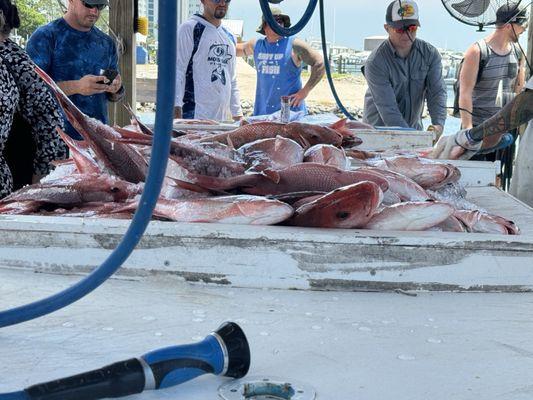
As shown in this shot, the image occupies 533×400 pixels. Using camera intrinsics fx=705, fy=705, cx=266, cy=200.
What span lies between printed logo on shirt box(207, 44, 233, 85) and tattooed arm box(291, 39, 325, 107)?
0.86m

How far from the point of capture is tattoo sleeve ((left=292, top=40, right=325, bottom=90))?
7.55 m

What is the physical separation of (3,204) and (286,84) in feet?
17.1

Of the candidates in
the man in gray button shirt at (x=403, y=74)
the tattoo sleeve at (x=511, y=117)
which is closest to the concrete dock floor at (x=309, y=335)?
the tattoo sleeve at (x=511, y=117)

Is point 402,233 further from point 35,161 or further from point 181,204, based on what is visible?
point 35,161

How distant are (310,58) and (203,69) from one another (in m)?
1.75

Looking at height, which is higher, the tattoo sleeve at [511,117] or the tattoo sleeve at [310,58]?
the tattoo sleeve at [310,58]

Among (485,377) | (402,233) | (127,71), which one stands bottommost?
(485,377)

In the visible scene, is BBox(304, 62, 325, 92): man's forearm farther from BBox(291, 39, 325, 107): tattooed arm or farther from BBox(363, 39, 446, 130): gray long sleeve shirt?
BBox(363, 39, 446, 130): gray long sleeve shirt

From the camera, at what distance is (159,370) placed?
1.36 metres

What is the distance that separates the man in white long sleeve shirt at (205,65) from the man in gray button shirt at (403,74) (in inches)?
50.6

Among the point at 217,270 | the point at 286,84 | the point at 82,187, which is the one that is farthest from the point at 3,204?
the point at 286,84

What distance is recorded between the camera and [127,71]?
6684 millimetres

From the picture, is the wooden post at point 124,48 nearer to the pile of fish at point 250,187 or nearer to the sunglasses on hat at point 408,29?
the sunglasses on hat at point 408,29

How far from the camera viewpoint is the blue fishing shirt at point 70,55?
499cm
